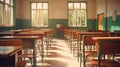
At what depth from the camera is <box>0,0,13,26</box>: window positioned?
39.0ft

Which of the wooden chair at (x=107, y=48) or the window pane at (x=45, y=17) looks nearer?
the wooden chair at (x=107, y=48)

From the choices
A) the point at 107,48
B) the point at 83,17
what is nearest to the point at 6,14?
the point at 83,17

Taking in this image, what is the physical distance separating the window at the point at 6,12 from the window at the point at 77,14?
16.3 ft

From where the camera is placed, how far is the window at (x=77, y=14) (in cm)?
1706

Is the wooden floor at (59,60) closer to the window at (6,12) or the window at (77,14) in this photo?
the window at (6,12)

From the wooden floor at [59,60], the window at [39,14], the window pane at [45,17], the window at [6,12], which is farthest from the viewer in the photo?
the window pane at [45,17]

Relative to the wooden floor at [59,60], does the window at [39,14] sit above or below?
above

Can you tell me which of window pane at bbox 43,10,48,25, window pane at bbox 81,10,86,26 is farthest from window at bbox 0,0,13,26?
window pane at bbox 81,10,86,26

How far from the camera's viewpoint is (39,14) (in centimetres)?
1730

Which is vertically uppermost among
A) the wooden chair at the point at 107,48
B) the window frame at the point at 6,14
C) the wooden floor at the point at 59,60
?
the window frame at the point at 6,14

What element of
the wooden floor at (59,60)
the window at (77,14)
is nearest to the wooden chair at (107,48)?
the wooden floor at (59,60)

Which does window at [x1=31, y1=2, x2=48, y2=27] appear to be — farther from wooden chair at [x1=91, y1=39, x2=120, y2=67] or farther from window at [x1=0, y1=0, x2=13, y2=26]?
wooden chair at [x1=91, y1=39, x2=120, y2=67]

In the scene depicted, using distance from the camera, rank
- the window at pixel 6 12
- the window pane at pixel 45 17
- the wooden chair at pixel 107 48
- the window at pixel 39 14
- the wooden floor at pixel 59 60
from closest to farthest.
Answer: the wooden chair at pixel 107 48 < the wooden floor at pixel 59 60 < the window at pixel 6 12 < the window at pixel 39 14 < the window pane at pixel 45 17

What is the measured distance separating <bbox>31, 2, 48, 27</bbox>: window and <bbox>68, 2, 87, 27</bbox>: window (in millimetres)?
1851
